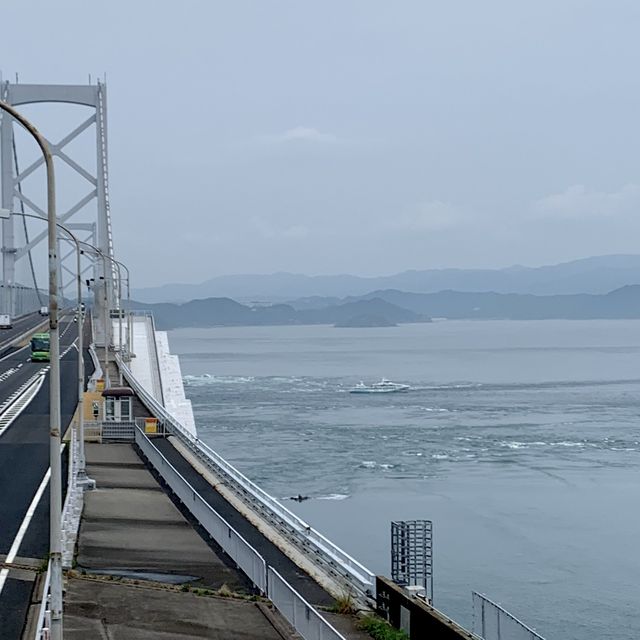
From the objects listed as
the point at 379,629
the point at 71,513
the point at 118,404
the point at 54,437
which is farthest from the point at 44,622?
the point at 118,404

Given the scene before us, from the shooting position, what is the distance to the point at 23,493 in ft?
88.1

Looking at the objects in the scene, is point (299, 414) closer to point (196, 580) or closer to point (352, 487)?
point (352, 487)

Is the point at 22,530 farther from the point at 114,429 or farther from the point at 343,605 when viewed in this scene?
the point at 114,429

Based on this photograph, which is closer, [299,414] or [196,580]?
[196,580]

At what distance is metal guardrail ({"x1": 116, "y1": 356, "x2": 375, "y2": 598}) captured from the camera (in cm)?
1891

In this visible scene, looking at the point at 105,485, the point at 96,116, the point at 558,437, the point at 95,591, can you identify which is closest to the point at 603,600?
the point at 105,485

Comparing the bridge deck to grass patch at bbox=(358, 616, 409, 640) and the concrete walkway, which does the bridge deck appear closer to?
the concrete walkway

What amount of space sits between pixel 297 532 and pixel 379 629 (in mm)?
6449

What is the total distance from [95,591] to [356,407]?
193 feet

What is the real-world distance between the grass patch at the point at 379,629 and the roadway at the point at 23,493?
16.0 ft

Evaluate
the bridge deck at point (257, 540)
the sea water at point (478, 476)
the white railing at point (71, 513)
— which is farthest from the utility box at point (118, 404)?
the white railing at point (71, 513)

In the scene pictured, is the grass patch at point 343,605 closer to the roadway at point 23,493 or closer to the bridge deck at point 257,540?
the bridge deck at point 257,540

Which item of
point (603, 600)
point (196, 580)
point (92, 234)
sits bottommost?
point (603, 600)

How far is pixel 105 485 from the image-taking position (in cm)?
3022
